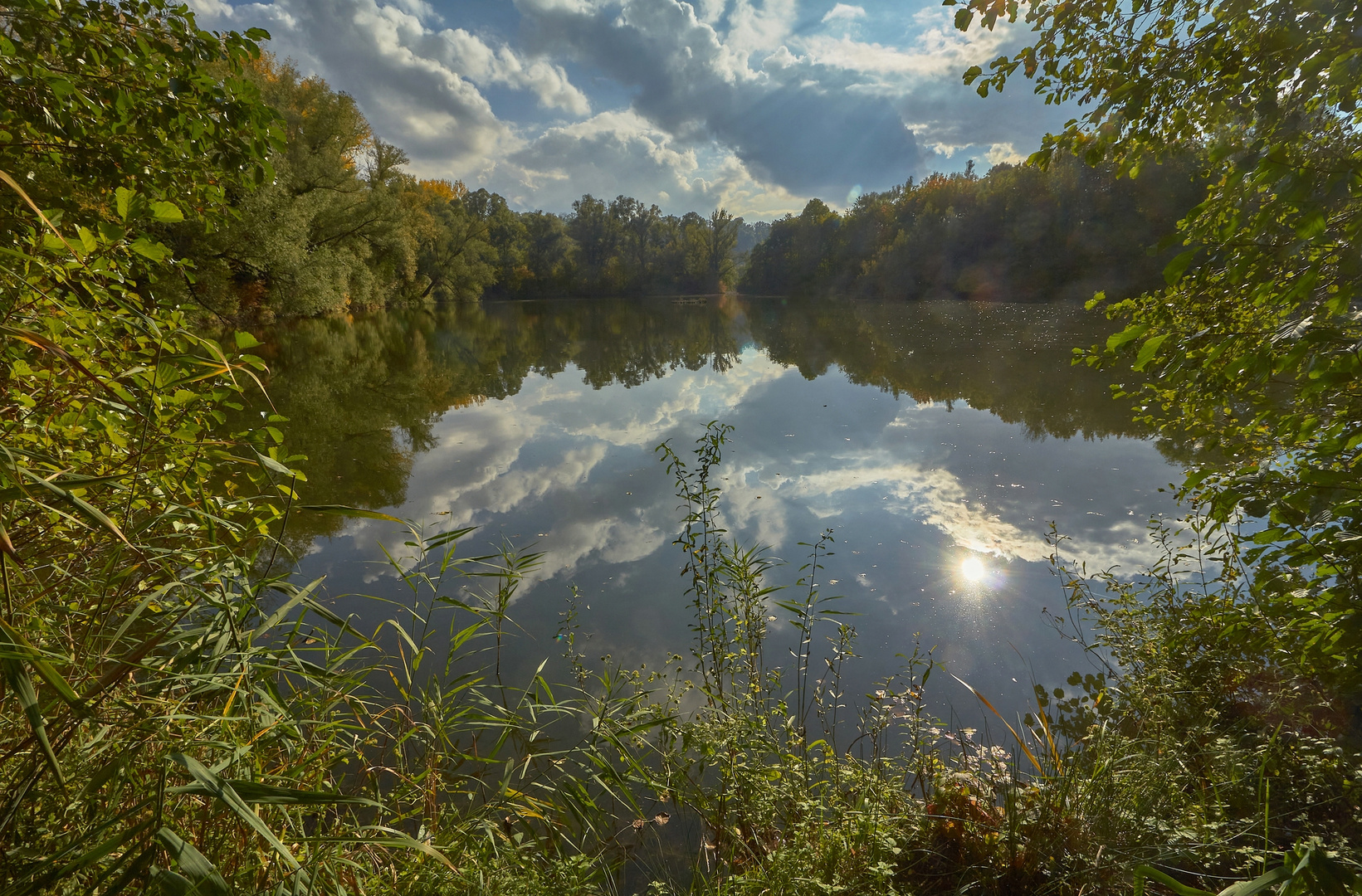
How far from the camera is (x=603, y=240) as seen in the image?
7012cm

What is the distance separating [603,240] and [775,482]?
227ft

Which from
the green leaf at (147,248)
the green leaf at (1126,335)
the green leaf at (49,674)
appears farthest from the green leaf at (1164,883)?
the green leaf at (147,248)

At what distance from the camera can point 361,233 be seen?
27359mm

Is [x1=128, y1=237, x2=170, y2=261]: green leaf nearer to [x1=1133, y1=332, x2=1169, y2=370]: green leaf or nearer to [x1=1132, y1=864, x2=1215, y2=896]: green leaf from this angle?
[x1=1132, y1=864, x2=1215, y2=896]: green leaf

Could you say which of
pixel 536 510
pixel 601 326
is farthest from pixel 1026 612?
pixel 601 326

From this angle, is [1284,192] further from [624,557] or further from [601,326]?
[601,326]

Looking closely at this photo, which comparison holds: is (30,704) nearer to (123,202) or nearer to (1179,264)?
(123,202)

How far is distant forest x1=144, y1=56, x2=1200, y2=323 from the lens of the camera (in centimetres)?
1975

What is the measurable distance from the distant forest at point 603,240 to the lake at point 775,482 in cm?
297

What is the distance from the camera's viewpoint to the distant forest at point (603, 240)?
19750mm

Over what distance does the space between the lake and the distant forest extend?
2.97 m

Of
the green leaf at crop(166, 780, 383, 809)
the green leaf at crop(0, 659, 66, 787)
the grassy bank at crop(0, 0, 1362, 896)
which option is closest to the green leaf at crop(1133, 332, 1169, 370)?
the grassy bank at crop(0, 0, 1362, 896)

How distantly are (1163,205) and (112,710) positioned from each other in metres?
45.2

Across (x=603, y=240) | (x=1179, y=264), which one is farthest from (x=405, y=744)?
(x=603, y=240)
